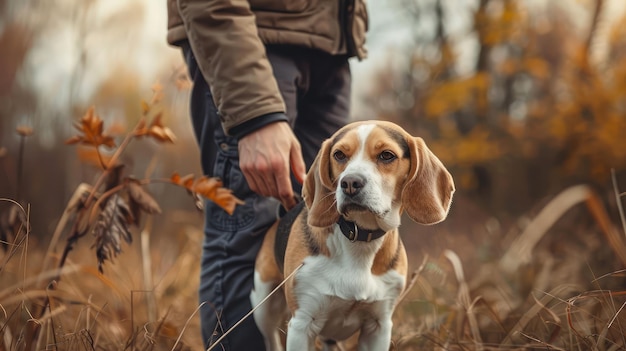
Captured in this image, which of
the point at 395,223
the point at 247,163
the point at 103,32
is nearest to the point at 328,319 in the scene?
the point at 395,223

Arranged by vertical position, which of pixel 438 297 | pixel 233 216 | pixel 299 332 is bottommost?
pixel 438 297

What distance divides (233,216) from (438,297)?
7.81 feet

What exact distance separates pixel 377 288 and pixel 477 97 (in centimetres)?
830

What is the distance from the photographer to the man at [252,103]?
8.07ft

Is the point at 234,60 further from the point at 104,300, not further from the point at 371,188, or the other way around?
the point at 104,300

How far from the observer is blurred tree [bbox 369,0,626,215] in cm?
931

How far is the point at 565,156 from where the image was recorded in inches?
395

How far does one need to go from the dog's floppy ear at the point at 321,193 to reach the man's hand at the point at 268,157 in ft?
0.31

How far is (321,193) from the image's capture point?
2.37m

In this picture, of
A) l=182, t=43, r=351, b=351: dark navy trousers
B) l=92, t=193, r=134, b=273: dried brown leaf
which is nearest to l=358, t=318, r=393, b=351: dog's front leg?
l=182, t=43, r=351, b=351: dark navy trousers

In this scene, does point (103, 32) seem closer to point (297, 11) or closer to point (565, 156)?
point (297, 11)

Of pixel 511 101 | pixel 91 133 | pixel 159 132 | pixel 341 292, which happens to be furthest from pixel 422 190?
pixel 511 101

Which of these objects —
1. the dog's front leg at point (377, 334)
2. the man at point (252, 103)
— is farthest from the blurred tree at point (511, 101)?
the dog's front leg at point (377, 334)

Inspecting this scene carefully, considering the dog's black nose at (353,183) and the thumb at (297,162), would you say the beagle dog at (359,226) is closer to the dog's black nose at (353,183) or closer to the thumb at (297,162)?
the dog's black nose at (353,183)
